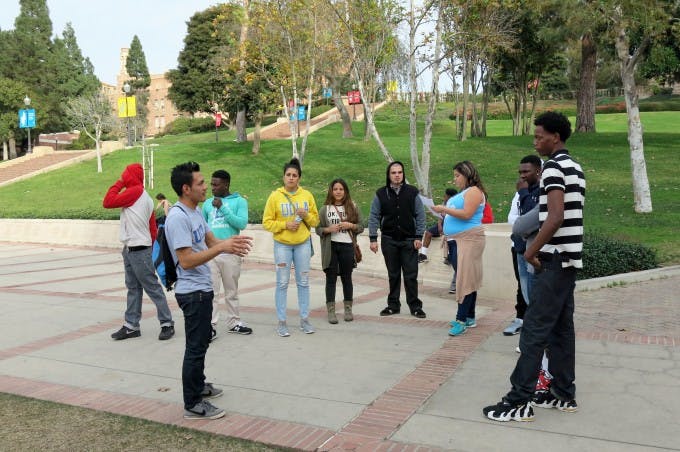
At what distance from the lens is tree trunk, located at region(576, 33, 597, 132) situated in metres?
26.4

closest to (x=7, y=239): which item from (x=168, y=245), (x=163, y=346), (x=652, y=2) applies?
(x=163, y=346)

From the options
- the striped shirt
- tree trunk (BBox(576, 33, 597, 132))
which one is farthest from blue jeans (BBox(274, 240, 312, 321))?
tree trunk (BBox(576, 33, 597, 132))

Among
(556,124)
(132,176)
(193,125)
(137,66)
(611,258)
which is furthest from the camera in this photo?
(137,66)

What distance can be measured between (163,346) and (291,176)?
2253mm

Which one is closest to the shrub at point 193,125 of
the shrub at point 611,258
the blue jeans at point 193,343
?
the shrub at point 611,258

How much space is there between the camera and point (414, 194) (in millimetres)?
7504

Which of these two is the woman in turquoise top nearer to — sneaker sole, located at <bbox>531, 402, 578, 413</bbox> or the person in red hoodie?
A: sneaker sole, located at <bbox>531, 402, 578, 413</bbox>

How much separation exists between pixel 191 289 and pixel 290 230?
235 centimetres

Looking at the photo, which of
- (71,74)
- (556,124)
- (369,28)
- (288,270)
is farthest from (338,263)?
(71,74)

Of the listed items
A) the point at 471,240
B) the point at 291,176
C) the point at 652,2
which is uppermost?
the point at 652,2

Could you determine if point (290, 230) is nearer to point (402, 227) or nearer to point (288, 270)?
point (288, 270)

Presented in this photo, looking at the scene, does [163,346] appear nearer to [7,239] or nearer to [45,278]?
[45,278]

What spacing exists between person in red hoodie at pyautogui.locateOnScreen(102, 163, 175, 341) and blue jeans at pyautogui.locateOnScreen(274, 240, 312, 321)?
49.7 inches

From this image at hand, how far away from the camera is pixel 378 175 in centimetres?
2316
